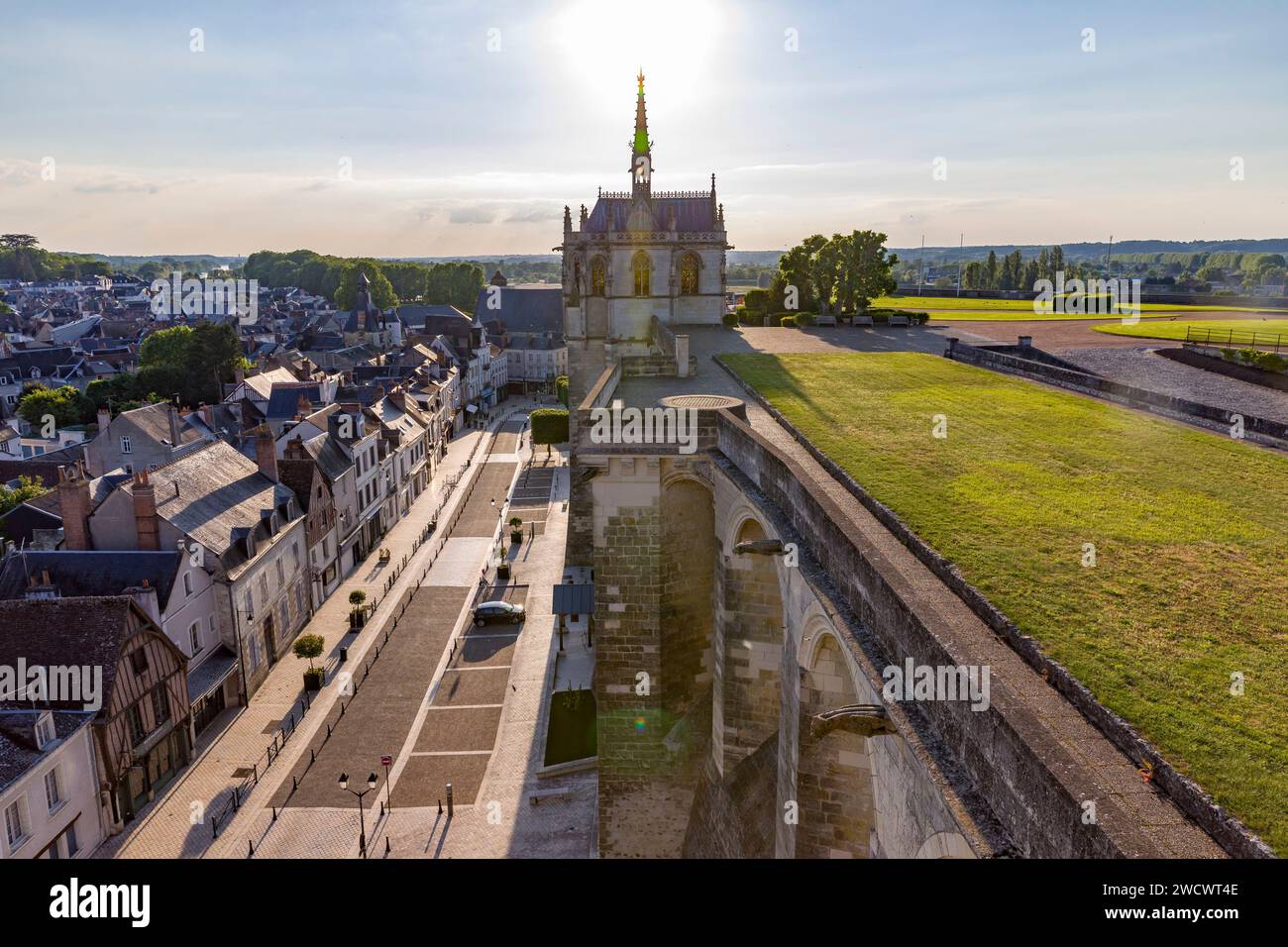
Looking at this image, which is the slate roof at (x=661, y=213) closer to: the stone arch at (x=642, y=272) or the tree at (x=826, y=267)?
the stone arch at (x=642, y=272)

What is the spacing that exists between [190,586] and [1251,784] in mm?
32262

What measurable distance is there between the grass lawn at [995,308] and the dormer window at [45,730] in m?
51.5

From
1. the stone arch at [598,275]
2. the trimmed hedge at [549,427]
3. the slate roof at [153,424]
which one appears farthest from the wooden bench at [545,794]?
the trimmed hedge at [549,427]

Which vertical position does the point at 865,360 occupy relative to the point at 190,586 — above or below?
above

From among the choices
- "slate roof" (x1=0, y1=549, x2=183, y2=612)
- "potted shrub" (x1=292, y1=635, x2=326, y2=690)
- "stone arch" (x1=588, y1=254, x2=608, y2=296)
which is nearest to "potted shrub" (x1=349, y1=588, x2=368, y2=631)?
"potted shrub" (x1=292, y1=635, x2=326, y2=690)

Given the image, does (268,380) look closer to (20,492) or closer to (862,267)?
(20,492)

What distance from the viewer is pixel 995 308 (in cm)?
6588

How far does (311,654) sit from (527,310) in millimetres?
100031

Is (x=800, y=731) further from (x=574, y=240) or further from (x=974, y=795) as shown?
(x=574, y=240)

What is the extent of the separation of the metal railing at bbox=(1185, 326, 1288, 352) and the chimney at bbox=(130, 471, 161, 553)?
4057 cm

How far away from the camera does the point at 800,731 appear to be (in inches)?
516

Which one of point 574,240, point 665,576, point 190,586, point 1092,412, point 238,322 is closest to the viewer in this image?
point 665,576
